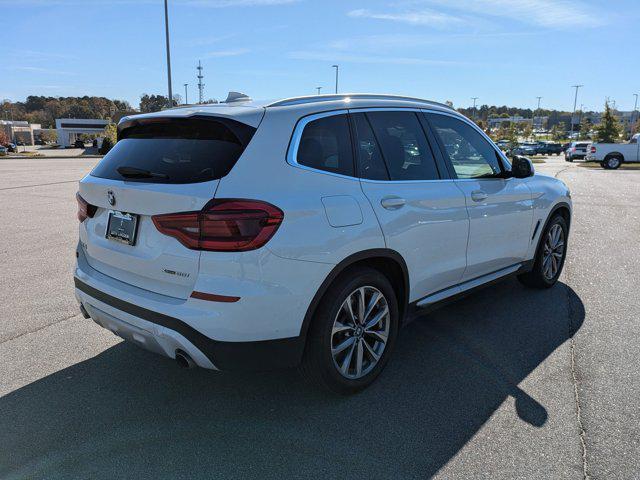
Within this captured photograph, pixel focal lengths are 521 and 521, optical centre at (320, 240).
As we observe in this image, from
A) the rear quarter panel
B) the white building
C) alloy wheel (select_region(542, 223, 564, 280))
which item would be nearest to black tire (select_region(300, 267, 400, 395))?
the rear quarter panel

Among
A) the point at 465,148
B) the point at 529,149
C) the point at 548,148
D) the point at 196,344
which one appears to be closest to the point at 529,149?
the point at 529,149

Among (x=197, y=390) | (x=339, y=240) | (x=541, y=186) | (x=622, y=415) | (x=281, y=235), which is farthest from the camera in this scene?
(x=541, y=186)

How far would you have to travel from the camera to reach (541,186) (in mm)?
5074

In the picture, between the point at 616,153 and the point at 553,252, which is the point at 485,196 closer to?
the point at 553,252

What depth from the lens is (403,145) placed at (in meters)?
3.68

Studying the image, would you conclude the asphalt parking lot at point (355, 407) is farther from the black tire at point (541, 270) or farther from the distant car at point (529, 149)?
the distant car at point (529, 149)

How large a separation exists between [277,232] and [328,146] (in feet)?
2.50

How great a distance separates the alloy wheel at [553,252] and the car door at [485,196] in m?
0.66

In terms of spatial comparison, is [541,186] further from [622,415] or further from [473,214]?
[622,415]

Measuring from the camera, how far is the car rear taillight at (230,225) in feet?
8.48

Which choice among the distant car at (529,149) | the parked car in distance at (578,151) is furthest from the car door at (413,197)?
the distant car at (529,149)

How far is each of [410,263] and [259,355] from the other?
49.7 inches

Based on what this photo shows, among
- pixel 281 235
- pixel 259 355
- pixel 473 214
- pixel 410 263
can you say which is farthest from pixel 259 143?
pixel 473 214

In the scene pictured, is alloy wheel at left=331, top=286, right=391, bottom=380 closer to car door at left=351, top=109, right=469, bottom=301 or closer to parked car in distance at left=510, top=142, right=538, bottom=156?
car door at left=351, top=109, right=469, bottom=301
